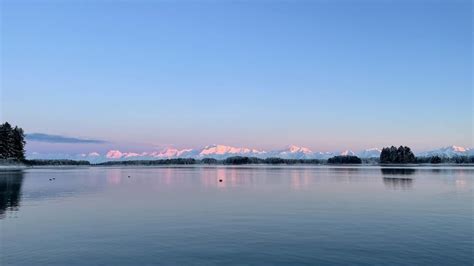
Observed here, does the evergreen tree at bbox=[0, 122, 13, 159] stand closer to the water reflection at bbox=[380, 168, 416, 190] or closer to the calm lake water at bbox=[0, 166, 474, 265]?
the calm lake water at bbox=[0, 166, 474, 265]

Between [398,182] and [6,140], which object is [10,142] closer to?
[6,140]

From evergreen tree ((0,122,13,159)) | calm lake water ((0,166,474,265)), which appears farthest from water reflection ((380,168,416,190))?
evergreen tree ((0,122,13,159))

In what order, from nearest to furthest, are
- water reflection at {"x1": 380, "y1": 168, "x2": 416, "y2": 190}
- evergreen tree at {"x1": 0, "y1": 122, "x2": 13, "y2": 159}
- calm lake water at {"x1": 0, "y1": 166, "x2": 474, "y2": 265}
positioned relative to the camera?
calm lake water at {"x1": 0, "y1": 166, "x2": 474, "y2": 265}, water reflection at {"x1": 380, "y1": 168, "x2": 416, "y2": 190}, evergreen tree at {"x1": 0, "y1": 122, "x2": 13, "y2": 159}

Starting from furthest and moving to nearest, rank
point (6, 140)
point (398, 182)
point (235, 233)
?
1. point (6, 140)
2. point (398, 182)
3. point (235, 233)

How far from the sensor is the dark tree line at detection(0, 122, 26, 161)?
17775cm

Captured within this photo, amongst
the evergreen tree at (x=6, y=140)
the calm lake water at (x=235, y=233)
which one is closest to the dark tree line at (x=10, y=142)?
the evergreen tree at (x=6, y=140)

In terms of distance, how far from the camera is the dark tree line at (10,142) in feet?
583

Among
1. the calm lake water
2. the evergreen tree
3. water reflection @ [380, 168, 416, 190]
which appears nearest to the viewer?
the calm lake water

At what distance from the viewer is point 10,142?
18412 cm

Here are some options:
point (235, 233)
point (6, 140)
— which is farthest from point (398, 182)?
point (6, 140)

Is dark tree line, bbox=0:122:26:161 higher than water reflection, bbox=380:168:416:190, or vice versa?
dark tree line, bbox=0:122:26:161

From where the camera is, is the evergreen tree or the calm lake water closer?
the calm lake water

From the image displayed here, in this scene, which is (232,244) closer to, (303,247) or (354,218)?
(303,247)

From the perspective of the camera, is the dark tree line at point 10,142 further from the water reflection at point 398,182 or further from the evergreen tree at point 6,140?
the water reflection at point 398,182
